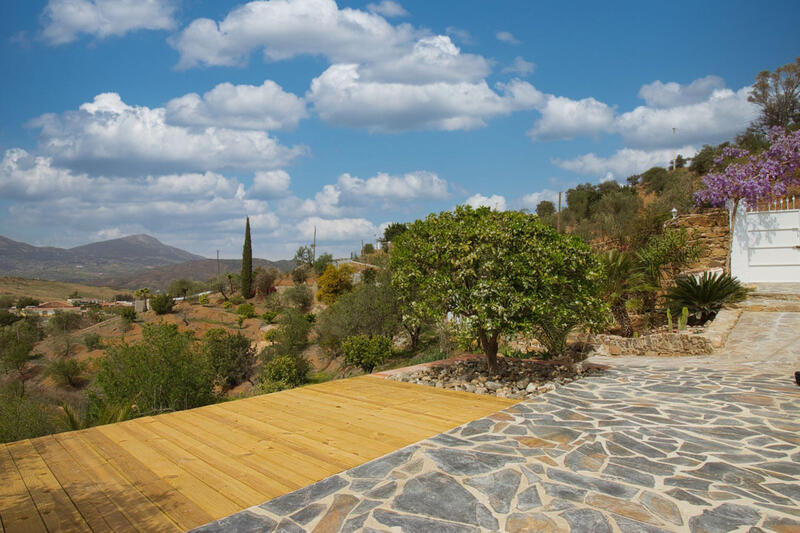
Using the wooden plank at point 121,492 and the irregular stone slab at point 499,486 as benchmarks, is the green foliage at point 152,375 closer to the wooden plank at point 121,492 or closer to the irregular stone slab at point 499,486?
the wooden plank at point 121,492

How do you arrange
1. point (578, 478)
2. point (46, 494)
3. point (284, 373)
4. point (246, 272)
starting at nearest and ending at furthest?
point (46, 494) < point (578, 478) < point (284, 373) < point (246, 272)

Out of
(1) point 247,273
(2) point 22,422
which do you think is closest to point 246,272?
(1) point 247,273

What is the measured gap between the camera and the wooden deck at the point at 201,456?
2680 millimetres

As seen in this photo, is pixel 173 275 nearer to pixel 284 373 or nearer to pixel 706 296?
pixel 284 373

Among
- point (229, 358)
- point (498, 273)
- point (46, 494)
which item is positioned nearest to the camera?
point (46, 494)

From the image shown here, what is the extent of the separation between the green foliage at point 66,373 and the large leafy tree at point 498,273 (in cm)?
1953

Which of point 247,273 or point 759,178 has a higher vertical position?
point 759,178

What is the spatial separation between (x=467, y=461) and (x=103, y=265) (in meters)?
145

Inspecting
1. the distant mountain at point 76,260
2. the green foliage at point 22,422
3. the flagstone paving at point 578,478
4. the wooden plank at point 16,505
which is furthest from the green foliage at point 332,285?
the distant mountain at point 76,260

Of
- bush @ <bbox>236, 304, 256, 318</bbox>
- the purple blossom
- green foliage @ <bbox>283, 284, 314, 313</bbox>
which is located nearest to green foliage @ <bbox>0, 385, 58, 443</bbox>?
the purple blossom

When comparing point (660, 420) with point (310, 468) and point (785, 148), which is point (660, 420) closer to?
point (310, 468)

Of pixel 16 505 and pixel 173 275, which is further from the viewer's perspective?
pixel 173 275

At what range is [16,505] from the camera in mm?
2734

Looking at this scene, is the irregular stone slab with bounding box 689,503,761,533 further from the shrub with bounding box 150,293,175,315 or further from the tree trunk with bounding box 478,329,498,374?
the shrub with bounding box 150,293,175,315
